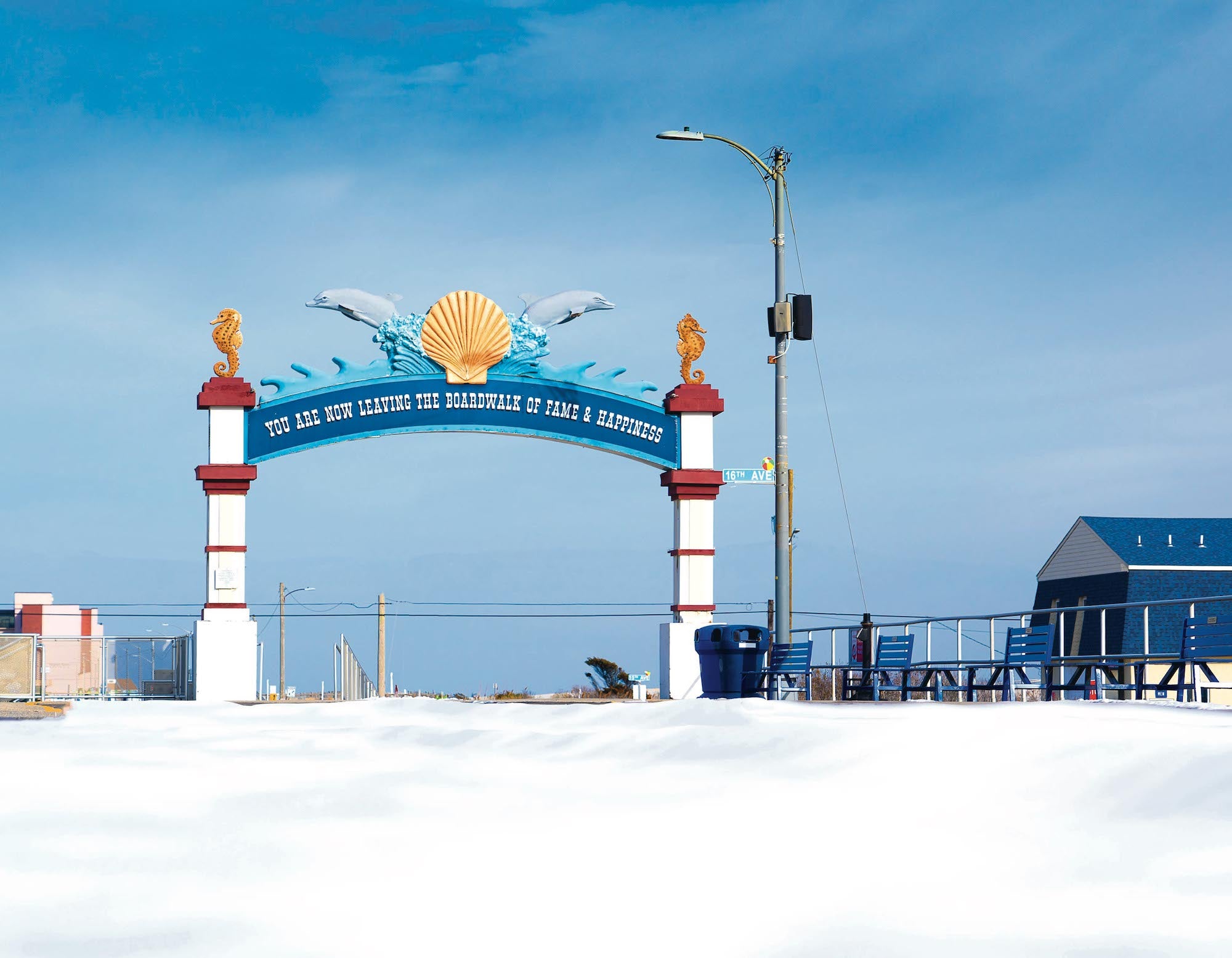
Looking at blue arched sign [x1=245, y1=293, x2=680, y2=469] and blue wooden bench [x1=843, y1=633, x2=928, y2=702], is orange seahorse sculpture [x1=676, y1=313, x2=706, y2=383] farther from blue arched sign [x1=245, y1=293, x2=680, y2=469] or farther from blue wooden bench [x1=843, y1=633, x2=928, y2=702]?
blue wooden bench [x1=843, y1=633, x2=928, y2=702]

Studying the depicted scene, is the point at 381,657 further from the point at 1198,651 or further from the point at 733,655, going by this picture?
the point at 1198,651

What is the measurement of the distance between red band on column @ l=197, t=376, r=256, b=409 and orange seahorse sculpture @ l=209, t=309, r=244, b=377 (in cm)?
28

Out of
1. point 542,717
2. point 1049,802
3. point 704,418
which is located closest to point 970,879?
point 1049,802

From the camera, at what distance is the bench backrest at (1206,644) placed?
16516 mm

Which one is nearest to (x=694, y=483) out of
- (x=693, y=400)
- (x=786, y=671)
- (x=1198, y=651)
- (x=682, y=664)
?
(x=693, y=400)

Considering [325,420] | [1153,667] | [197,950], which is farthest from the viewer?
[1153,667]

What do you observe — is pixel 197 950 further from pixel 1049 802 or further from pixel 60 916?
pixel 1049 802

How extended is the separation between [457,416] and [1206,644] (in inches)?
588

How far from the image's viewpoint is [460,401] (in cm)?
2770

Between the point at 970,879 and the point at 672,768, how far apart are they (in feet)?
15.7

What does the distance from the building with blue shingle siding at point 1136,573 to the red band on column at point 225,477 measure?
82.8 ft

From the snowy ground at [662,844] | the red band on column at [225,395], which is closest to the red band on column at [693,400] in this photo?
the red band on column at [225,395]

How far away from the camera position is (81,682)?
1082 inches

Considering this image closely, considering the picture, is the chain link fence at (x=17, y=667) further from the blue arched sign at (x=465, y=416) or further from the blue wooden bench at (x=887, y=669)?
the blue wooden bench at (x=887, y=669)
